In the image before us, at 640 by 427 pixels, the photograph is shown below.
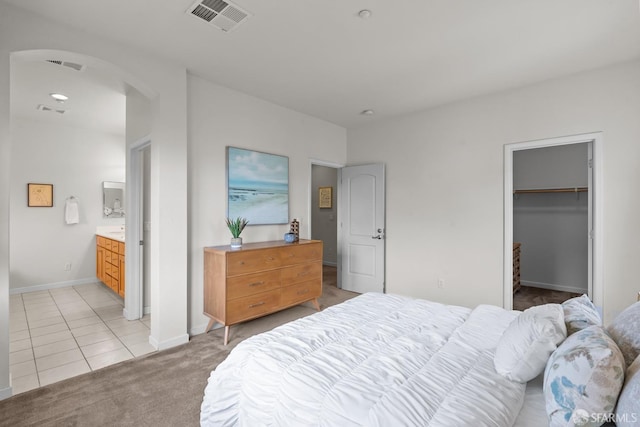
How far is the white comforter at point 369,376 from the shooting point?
105 cm

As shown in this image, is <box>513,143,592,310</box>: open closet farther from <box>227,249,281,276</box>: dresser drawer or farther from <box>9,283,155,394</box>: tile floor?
<box>9,283,155,394</box>: tile floor

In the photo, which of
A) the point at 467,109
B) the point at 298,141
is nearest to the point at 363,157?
the point at 298,141

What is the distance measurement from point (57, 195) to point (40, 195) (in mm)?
208

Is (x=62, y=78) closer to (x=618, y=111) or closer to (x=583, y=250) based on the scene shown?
(x=618, y=111)

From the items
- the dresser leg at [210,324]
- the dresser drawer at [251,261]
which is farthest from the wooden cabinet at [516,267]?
the dresser leg at [210,324]

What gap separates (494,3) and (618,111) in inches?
76.0

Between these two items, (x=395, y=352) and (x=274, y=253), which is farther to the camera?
(x=274, y=253)

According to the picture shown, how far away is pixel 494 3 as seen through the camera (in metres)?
2.04

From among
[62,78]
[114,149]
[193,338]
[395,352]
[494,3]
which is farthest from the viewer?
[114,149]

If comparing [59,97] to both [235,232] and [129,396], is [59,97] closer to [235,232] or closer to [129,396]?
[235,232]

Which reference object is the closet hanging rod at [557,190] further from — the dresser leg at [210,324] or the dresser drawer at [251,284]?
the dresser leg at [210,324]

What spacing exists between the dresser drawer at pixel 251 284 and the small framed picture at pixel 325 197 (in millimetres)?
3784

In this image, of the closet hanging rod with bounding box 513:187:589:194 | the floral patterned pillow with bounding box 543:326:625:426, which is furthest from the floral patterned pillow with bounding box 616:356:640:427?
the closet hanging rod with bounding box 513:187:589:194

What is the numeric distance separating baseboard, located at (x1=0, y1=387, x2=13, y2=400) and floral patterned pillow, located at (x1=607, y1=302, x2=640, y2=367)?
338 centimetres
